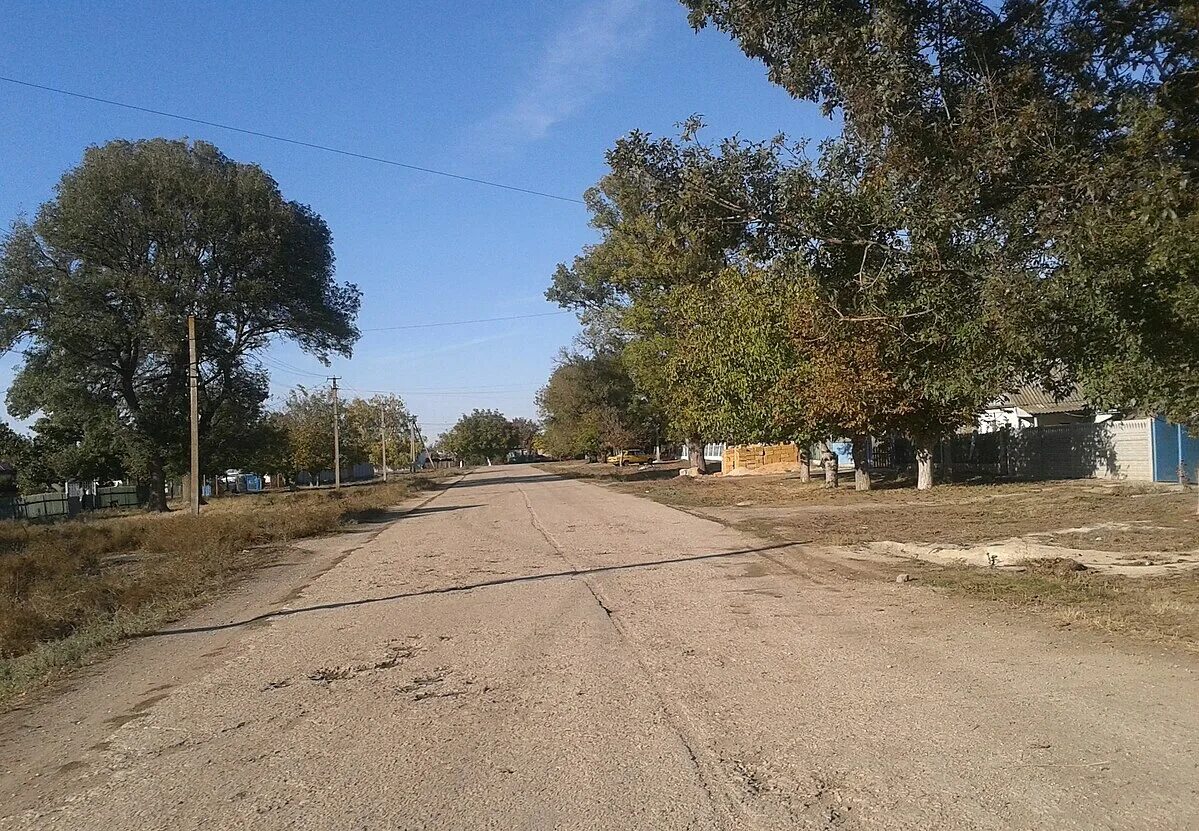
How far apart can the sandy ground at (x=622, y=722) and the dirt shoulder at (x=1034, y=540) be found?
3.30 feet

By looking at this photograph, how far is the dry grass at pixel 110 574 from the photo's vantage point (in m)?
10.6

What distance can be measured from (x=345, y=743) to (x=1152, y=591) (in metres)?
8.91

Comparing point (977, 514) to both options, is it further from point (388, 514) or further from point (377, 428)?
point (377, 428)

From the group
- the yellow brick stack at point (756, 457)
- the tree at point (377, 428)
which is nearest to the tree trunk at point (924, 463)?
the yellow brick stack at point (756, 457)

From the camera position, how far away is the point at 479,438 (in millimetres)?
150000

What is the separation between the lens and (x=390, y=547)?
67.8 ft

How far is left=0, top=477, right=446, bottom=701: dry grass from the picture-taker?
10.6 meters

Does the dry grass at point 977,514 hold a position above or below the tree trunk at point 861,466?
below

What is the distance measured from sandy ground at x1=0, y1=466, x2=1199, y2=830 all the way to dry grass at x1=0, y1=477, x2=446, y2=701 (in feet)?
3.30

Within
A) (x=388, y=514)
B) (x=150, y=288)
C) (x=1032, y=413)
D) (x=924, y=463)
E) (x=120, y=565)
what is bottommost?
(x=388, y=514)

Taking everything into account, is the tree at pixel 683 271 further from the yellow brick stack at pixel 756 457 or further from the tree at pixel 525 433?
the tree at pixel 525 433

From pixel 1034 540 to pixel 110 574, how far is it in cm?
1635

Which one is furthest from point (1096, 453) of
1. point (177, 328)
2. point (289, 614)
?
point (177, 328)

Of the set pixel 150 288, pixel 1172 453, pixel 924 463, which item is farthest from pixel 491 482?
pixel 1172 453
